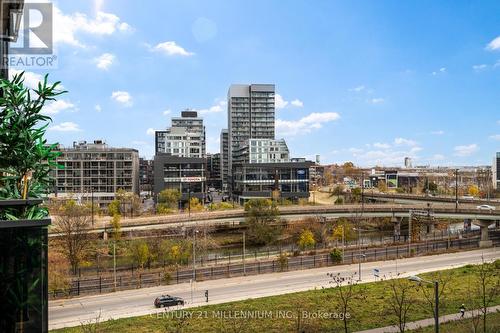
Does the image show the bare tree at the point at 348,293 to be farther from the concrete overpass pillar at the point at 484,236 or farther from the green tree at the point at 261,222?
the concrete overpass pillar at the point at 484,236

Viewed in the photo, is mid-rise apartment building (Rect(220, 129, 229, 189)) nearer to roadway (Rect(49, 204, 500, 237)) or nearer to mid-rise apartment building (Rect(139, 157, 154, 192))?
mid-rise apartment building (Rect(139, 157, 154, 192))

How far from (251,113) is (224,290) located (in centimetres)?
9737

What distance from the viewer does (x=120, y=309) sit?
78.9ft

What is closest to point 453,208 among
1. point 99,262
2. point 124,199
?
point 99,262

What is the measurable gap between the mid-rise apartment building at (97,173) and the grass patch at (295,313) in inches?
2331

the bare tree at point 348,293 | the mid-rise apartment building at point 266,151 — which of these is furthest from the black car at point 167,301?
the mid-rise apartment building at point 266,151

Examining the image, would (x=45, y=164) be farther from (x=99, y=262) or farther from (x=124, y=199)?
(x=124, y=199)

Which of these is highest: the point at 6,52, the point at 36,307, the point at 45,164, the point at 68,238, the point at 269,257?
the point at 6,52

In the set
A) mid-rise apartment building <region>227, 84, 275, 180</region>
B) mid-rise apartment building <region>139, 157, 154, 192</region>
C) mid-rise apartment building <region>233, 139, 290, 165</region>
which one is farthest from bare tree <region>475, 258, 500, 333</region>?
mid-rise apartment building <region>139, 157, 154, 192</region>

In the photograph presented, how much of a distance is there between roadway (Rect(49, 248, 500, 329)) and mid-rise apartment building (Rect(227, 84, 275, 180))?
86510 mm

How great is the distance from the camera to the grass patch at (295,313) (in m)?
19.2

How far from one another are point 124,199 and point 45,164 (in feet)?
192

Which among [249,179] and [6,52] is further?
[249,179]

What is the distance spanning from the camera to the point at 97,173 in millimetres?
77250
